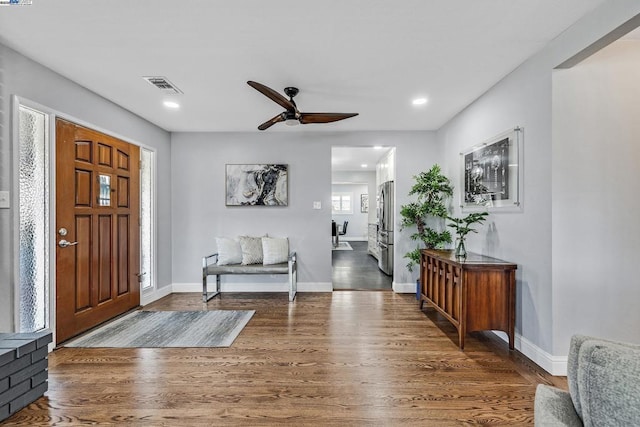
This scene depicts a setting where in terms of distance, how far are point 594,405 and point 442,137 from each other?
4.13 meters

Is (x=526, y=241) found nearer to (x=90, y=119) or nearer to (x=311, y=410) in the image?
(x=311, y=410)

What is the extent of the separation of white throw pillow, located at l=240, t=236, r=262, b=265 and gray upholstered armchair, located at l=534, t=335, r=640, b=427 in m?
3.78

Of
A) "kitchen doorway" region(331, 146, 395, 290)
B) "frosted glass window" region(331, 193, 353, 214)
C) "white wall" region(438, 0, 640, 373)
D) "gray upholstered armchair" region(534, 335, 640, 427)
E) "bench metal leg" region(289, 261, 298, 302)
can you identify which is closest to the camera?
"gray upholstered armchair" region(534, 335, 640, 427)

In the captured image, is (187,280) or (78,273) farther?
(187,280)

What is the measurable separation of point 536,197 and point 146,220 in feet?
15.1

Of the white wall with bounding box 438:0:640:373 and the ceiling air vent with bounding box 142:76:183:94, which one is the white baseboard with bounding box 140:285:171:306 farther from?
the white wall with bounding box 438:0:640:373

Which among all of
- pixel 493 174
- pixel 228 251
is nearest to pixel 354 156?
pixel 228 251

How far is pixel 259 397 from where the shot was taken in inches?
79.4

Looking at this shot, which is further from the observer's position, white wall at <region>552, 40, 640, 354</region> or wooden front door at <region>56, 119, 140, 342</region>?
wooden front door at <region>56, 119, 140, 342</region>

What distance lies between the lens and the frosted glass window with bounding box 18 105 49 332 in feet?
8.28

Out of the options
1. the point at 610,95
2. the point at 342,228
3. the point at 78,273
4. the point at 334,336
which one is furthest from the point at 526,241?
the point at 342,228

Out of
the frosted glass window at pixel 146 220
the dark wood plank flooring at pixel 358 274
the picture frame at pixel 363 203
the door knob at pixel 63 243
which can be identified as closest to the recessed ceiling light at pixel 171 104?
the frosted glass window at pixel 146 220

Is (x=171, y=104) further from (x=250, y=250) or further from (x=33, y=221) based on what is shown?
(x=250, y=250)

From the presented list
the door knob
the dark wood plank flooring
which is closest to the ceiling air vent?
the door knob
